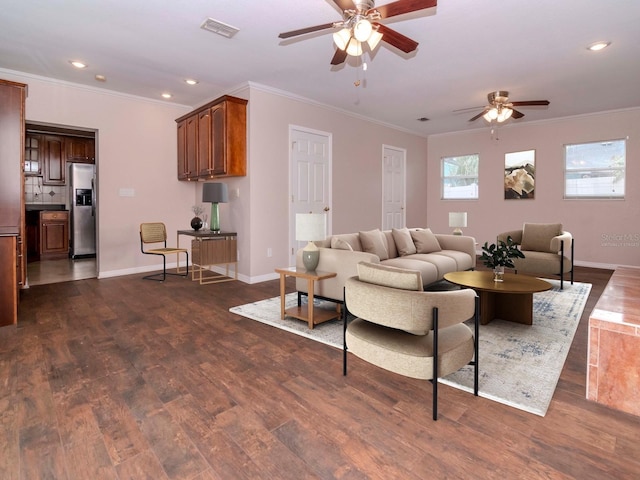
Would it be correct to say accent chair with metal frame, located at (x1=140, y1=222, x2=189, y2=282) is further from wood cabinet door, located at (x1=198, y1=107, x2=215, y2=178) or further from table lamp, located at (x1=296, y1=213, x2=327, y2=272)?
table lamp, located at (x1=296, y1=213, x2=327, y2=272)

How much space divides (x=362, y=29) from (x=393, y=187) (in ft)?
17.8

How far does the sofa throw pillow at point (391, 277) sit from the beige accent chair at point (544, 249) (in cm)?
364

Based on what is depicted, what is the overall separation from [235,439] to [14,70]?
5.39m

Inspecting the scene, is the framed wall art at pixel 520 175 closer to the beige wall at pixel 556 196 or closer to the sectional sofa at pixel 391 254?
the beige wall at pixel 556 196

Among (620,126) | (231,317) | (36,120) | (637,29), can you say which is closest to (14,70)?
(36,120)

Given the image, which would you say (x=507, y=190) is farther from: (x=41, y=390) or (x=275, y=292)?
(x=41, y=390)

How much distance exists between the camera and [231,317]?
3.59 metres

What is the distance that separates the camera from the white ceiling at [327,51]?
310 centimetres

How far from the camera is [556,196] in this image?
6836mm

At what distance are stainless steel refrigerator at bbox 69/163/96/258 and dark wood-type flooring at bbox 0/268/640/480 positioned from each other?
4.90m

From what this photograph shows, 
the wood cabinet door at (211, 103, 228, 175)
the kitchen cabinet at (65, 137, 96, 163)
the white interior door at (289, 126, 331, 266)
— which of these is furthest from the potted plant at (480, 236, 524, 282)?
the kitchen cabinet at (65, 137, 96, 163)

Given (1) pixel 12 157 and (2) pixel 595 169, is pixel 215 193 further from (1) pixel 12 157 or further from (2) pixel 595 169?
(2) pixel 595 169

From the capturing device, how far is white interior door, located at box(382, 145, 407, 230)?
7.46 metres

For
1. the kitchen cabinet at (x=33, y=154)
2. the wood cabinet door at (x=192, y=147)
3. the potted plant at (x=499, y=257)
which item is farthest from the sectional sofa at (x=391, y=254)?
the kitchen cabinet at (x=33, y=154)
